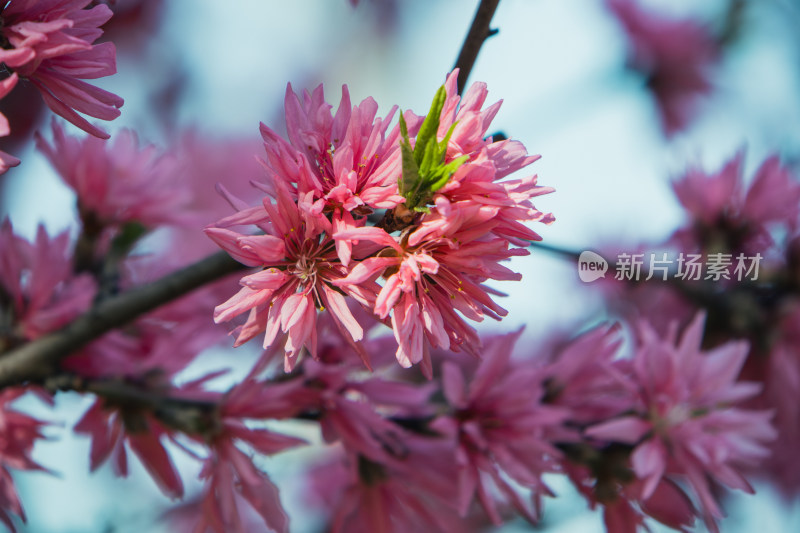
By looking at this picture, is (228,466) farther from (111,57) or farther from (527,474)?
(111,57)

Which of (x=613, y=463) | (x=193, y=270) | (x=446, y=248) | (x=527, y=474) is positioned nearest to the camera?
(x=446, y=248)

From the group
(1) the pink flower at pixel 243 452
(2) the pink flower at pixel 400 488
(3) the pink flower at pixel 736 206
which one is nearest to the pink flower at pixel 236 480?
(1) the pink flower at pixel 243 452

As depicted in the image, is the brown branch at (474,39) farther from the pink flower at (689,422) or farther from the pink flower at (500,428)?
the pink flower at (689,422)

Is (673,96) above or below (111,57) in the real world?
above

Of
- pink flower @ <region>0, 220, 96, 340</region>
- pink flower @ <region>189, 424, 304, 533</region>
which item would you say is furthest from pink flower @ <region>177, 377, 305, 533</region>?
pink flower @ <region>0, 220, 96, 340</region>

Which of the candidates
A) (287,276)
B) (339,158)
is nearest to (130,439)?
(287,276)

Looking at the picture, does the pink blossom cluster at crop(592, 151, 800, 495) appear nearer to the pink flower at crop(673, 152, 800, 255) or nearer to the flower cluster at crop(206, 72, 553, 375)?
the pink flower at crop(673, 152, 800, 255)

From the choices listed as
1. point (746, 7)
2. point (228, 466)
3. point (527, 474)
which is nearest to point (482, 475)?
point (527, 474)
